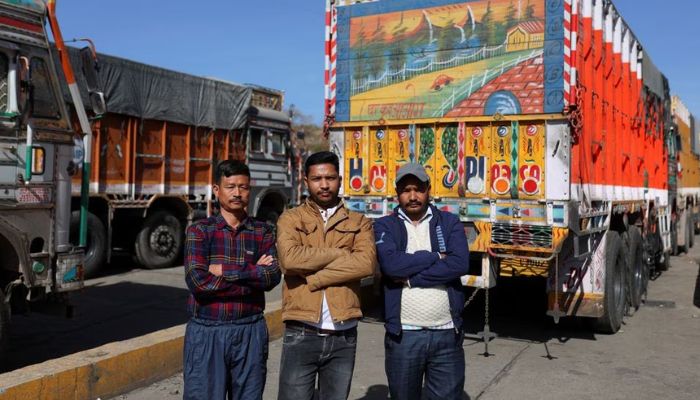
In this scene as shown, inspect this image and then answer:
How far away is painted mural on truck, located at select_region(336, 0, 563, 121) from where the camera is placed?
554 centimetres

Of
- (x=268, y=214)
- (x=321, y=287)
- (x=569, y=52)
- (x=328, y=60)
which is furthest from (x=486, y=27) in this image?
(x=268, y=214)

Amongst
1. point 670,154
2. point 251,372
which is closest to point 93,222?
point 251,372

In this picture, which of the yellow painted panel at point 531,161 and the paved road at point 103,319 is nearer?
the yellow painted panel at point 531,161

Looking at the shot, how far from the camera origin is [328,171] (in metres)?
3.00

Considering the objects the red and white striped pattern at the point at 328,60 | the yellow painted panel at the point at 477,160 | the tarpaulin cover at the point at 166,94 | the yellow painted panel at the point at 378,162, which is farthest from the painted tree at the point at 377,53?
the tarpaulin cover at the point at 166,94

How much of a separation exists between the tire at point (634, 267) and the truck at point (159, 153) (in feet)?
24.9

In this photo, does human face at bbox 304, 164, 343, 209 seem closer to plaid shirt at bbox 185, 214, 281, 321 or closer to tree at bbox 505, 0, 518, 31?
plaid shirt at bbox 185, 214, 281, 321

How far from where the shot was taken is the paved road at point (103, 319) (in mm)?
5930

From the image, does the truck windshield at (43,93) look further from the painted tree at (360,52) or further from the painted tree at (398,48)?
the painted tree at (398,48)

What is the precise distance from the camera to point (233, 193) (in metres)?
3.03

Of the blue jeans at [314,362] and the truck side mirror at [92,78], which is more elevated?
the truck side mirror at [92,78]

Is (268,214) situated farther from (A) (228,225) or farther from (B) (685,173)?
(A) (228,225)

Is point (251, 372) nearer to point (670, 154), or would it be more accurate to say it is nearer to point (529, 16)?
point (529, 16)

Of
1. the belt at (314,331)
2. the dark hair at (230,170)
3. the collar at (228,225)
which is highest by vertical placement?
the dark hair at (230,170)
